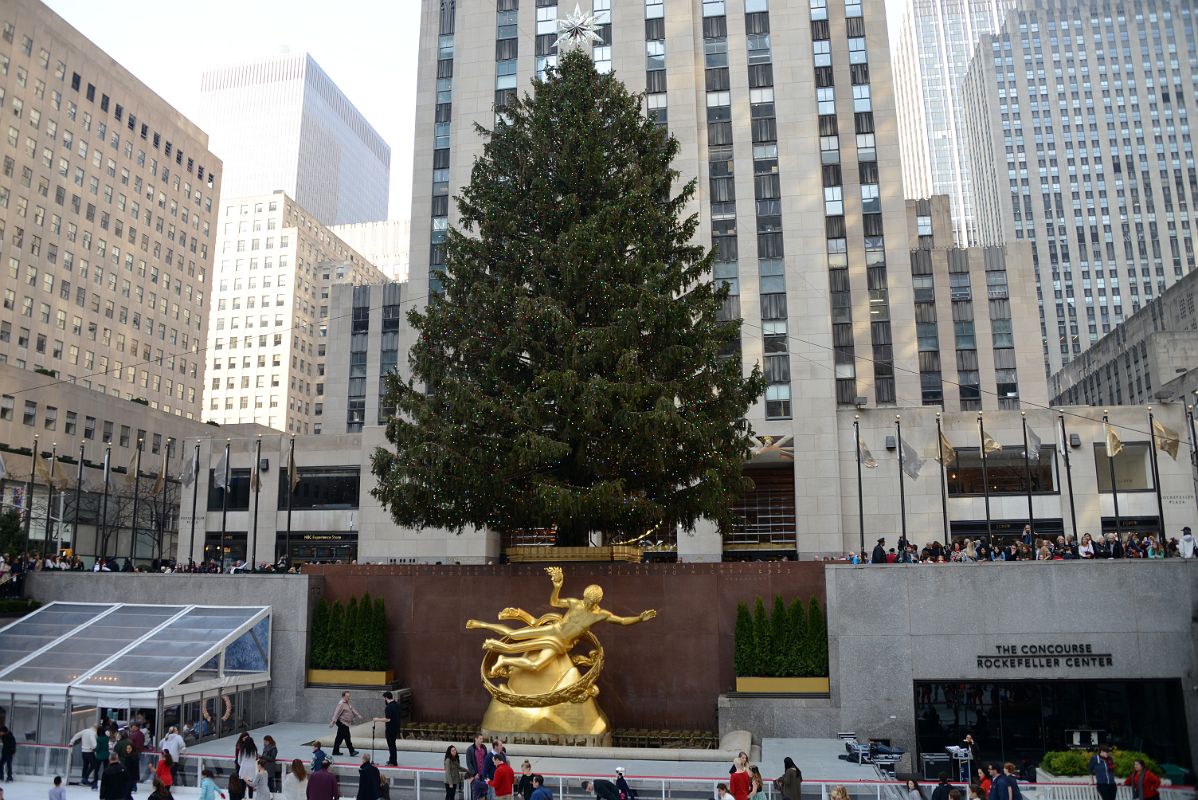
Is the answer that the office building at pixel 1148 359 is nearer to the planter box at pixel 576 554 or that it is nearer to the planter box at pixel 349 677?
the planter box at pixel 576 554

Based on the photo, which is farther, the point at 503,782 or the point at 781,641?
the point at 781,641

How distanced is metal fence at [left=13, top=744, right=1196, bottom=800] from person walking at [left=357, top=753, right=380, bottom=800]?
2.36 m

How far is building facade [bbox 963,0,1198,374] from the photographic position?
127 m

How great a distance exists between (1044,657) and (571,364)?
47.0 ft

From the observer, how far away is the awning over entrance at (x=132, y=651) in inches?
930

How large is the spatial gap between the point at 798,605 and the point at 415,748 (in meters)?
10.5

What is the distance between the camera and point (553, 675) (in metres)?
23.6

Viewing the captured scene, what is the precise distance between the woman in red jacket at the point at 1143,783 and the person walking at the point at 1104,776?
Answer: 0.33m

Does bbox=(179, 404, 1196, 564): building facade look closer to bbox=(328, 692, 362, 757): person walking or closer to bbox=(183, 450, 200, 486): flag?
bbox=(183, 450, 200, 486): flag

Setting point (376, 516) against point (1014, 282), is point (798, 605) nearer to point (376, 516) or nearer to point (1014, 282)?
point (376, 516)

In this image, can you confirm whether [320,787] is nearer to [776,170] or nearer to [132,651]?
[132,651]

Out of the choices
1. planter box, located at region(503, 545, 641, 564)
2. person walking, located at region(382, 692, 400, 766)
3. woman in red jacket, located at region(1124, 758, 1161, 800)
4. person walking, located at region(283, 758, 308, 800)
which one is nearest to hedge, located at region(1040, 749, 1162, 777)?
woman in red jacket, located at region(1124, 758, 1161, 800)

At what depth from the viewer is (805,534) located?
5081cm

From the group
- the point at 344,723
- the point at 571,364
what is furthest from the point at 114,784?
the point at 571,364
